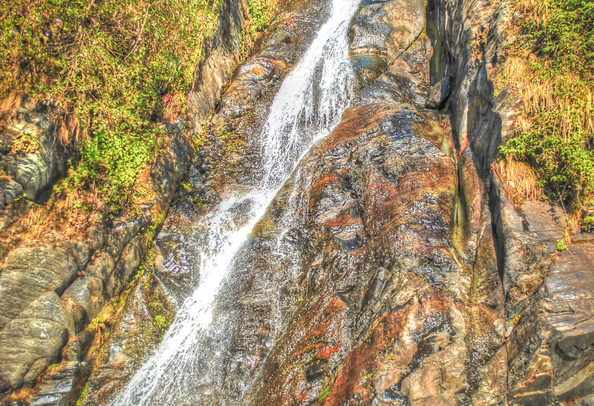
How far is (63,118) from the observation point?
6.70m

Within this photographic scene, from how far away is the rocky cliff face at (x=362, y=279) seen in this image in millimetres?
4477

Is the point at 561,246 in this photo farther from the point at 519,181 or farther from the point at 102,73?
the point at 102,73

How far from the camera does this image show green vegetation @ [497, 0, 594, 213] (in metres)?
5.15

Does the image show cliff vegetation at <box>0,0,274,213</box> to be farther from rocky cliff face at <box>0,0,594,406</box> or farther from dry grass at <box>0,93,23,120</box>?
rocky cliff face at <box>0,0,594,406</box>

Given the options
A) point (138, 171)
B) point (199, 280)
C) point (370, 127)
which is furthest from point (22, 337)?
point (370, 127)

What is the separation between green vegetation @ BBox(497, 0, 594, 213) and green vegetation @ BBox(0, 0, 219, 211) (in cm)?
770

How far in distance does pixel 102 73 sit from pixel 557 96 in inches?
346

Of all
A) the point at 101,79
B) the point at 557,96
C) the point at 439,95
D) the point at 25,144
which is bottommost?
the point at 557,96

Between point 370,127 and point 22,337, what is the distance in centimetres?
805

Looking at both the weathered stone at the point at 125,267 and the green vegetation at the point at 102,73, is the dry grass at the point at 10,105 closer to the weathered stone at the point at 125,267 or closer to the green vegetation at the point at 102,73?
the green vegetation at the point at 102,73

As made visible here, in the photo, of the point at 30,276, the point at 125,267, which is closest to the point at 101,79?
the point at 125,267

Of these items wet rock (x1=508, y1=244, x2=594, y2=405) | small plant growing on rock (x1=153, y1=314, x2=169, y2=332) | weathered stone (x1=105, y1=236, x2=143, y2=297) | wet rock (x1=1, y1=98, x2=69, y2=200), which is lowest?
wet rock (x1=508, y1=244, x2=594, y2=405)

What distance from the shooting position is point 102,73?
7.35 metres

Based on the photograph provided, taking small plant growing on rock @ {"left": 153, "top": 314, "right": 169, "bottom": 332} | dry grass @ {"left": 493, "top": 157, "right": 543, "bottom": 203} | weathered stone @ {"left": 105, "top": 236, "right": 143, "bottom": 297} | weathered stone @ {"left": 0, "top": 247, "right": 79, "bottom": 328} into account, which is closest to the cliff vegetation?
weathered stone @ {"left": 105, "top": 236, "right": 143, "bottom": 297}
